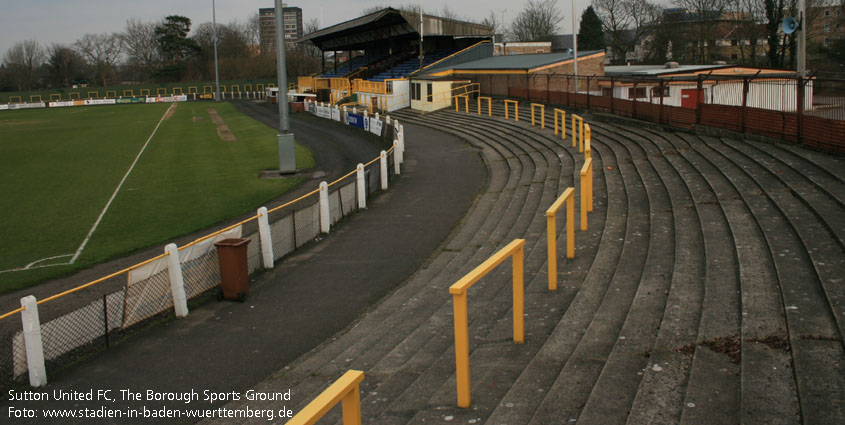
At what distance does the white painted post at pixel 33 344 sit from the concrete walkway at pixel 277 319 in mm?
204

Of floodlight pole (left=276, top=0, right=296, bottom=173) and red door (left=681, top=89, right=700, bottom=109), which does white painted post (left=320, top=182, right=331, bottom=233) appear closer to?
floodlight pole (left=276, top=0, right=296, bottom=173)

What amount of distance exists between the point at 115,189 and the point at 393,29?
1658 inches

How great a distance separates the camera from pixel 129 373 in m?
8.17

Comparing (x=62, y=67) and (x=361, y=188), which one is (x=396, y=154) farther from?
(x=62, y=67)

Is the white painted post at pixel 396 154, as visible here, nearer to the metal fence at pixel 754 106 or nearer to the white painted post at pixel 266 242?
the metal fence at pixel 754 106

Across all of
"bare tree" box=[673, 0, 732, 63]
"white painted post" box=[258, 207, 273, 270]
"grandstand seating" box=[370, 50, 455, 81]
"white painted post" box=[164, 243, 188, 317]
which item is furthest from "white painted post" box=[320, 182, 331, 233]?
"bare tree" box=[673, 0, 732, 63]

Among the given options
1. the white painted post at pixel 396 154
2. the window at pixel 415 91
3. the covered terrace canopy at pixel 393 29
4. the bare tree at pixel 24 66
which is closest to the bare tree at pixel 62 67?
the bare tree at pixel 24 66

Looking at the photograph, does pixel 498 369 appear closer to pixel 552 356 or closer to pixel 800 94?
pixel 552 356

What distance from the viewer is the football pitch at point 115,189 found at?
50.1ft

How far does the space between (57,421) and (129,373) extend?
3.95ft

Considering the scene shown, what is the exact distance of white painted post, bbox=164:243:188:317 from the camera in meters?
10.0

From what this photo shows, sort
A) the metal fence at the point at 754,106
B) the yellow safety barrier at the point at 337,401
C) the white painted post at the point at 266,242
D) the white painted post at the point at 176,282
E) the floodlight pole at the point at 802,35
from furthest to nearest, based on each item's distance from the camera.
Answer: the floodlight pole at the point at 802,35
the metal fence at the point at 754,106
the white painted post at the point at 266,242
the white painted post at the point at 176,282
the yellow safety barrier at the point at 337,401

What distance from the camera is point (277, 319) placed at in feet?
32.9

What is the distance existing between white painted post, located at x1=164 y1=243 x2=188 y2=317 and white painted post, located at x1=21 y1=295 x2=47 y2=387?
7.50 ft
